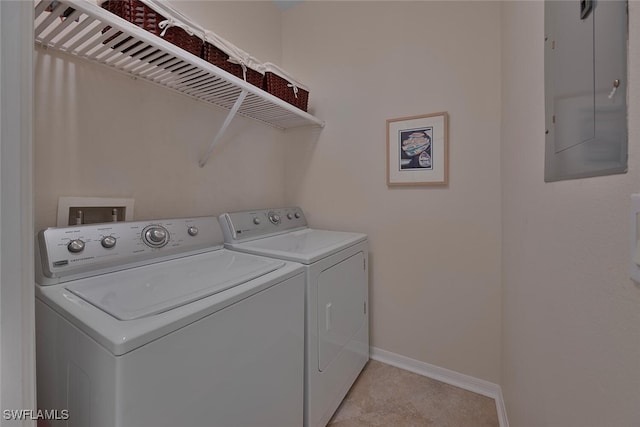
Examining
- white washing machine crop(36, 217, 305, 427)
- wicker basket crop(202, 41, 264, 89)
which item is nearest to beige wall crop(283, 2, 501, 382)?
wicker basket crop(202, 41, 264, 89)

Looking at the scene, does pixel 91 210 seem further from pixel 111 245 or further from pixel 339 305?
pixel 339 305

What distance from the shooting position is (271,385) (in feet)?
3.18

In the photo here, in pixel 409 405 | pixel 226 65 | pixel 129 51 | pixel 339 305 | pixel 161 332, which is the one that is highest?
pixel 226 65

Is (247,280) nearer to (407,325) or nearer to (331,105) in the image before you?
(407,325)

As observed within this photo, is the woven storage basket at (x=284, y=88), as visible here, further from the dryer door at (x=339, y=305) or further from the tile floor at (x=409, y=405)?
the tile floor at (x=409, y=405)

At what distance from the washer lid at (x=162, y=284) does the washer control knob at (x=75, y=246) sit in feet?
0.35

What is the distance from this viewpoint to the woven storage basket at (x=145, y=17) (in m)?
0.99

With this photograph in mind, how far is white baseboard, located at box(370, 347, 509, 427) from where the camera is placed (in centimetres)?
155

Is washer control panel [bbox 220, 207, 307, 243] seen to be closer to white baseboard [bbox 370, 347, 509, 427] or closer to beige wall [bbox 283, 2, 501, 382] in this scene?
beige wall [bbox 283, 2, 501, 382]

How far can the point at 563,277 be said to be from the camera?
0.60 meters

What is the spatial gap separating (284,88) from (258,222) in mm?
952

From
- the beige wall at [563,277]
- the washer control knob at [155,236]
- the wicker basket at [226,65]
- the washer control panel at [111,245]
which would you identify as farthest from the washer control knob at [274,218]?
the beige wall at [563,277]

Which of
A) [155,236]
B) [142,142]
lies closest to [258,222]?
[155,236]

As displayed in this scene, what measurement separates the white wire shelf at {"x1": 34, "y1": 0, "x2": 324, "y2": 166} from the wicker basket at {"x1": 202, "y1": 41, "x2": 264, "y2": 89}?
8cm
